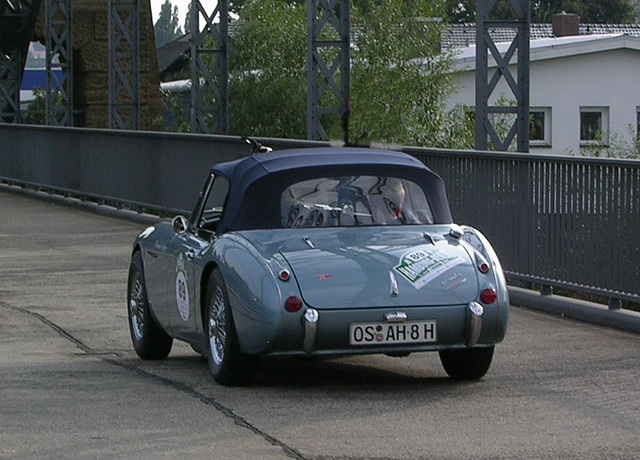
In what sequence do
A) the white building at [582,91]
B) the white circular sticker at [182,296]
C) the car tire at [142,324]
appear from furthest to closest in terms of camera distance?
the white building at [582,91] → the car tire at [142,324] → the white circular sticker at [182,296]

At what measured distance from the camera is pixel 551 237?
13.6 meters

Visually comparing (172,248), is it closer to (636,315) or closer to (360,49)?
(636,315)

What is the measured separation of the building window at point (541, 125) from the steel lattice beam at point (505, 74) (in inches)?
1216

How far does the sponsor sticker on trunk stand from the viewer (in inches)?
352

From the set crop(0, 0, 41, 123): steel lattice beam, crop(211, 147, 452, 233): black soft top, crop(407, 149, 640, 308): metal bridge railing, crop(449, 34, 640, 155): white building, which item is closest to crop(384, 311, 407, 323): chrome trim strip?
crop(211, 147, 452, 233): black soft top

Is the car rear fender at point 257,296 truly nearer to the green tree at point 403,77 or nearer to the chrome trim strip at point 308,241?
the chrome trim strip at point 308,241

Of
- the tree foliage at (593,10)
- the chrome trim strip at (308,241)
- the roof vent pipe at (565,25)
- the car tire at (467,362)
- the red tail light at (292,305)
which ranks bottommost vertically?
the car tire at (467,362)

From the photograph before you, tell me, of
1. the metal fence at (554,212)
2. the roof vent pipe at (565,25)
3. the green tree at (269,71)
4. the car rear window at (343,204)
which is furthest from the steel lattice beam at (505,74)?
the roof vent pipe at (565,25)

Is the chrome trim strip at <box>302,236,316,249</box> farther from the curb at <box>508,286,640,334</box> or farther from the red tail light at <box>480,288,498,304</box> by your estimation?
the curb at <box>508,286,640,334</box>

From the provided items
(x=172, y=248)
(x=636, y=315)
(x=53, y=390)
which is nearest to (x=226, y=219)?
(x=172, y=248)

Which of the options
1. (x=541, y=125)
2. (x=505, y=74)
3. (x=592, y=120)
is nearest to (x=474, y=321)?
(x=505, y=74)

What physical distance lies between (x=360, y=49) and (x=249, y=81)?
2.80 m

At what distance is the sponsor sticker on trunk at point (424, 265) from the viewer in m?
8.93

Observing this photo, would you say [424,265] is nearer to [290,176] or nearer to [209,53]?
[290,176]
